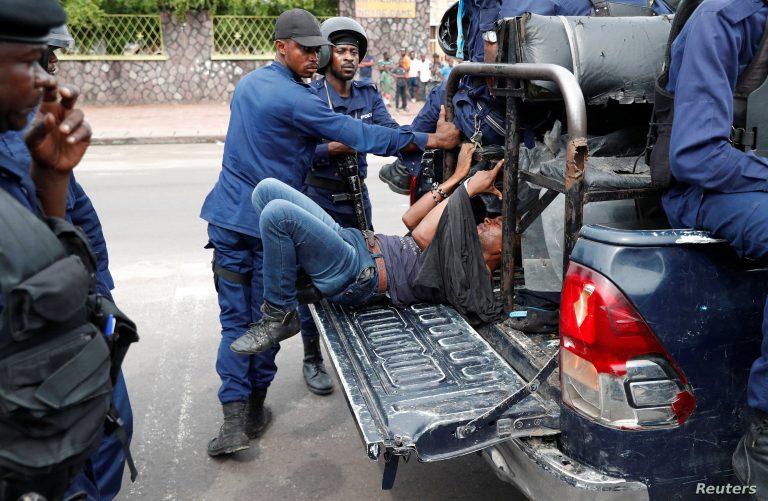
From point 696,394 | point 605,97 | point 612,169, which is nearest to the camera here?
point 696,394

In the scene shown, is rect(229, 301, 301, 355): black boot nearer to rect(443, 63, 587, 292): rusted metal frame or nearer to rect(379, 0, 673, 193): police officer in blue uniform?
rect(379, 0, 673, 193): police officer in blue uniform

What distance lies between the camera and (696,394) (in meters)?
2.09

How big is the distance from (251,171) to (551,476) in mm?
2175

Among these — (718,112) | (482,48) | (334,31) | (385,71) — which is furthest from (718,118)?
(385,71)

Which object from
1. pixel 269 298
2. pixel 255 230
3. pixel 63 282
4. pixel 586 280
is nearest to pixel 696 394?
pixel 586 280

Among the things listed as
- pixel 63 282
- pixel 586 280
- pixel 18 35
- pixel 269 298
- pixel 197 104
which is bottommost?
pixel 197 104

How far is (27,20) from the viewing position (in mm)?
1566

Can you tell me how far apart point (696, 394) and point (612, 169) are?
3.59 feet

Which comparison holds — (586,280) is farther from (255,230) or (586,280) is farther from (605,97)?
(255,230)

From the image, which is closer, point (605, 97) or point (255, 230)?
point (605, 97)

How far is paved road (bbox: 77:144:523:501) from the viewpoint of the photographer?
3.33 metres

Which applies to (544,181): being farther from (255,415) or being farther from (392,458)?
(255,415)

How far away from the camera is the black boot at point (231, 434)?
354 centimetres

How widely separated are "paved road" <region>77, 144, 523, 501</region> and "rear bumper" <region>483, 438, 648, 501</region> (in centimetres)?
92
